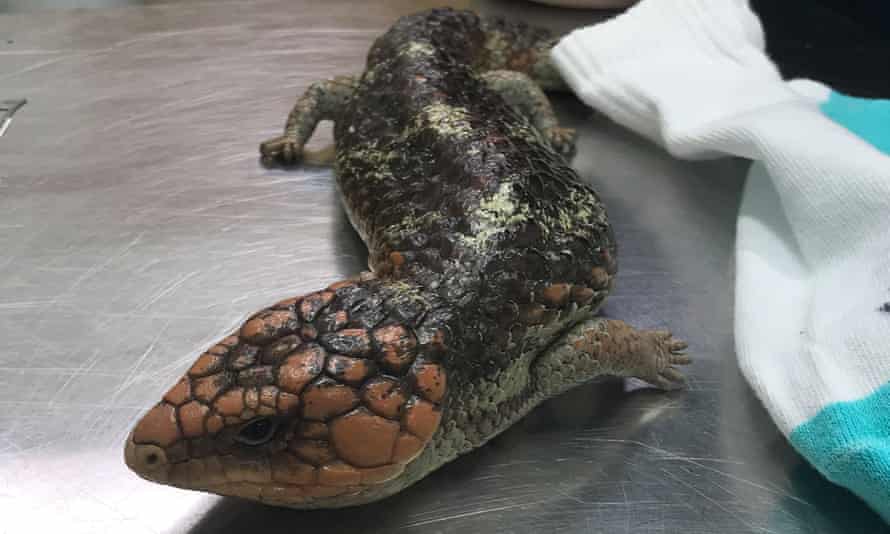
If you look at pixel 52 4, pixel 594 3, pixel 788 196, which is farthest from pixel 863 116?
pixel 52 4

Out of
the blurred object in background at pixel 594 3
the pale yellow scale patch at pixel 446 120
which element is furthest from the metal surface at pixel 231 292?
the blurred object in background at pixel 594 3

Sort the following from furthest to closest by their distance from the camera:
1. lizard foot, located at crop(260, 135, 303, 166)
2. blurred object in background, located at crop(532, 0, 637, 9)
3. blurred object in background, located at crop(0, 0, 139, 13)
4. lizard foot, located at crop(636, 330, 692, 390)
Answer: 1. blurred object in background, located at crop(0, 0, 139, 13)
2. blurred object in background, located at crop(532, 0, 637, 9)
3. lizard foot, located at crop(260, 135, 303, 166)
4. lizard foot, located at crop(636, 330, 692, 390)

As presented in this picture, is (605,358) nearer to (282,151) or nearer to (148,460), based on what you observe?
(148,460)

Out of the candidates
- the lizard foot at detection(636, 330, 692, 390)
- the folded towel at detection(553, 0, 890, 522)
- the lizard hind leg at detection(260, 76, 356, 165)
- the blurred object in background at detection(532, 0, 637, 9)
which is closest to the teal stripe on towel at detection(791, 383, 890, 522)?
the folded towel at detection(553, 0, 890, 522)

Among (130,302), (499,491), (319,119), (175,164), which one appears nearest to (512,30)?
(319,119)

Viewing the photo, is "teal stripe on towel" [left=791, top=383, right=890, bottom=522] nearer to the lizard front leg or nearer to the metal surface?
the metal surface

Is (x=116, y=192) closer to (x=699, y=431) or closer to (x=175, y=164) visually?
(x=175, y=164)
